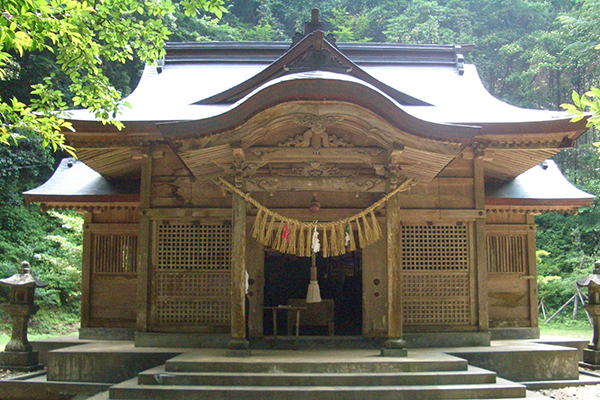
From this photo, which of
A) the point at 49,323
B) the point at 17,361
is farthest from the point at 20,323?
the point at 49,323

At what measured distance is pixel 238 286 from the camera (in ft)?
25.9

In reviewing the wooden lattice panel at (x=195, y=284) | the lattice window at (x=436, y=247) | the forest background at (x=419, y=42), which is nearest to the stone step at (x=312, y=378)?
the wooden lattice panel at (x=195, y=284)

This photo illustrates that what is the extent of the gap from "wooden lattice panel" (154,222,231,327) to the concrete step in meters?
2.54

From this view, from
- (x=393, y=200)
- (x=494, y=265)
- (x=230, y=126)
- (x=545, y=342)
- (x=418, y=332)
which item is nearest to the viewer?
(x=230, y=126)

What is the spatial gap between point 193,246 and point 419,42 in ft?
72.7

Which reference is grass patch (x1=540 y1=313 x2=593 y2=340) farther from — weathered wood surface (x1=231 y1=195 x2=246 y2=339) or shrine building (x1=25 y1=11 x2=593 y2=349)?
weathered wood surface (x1=231 y1=195 x2=246 y2=339)

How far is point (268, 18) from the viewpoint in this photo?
31.0 m

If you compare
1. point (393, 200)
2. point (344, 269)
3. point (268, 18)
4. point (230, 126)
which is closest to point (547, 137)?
point (393, 200)

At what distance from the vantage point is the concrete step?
6516 mm

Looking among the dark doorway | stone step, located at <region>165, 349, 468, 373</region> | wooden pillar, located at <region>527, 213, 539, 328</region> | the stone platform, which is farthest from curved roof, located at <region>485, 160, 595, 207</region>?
stone step, located at <region>165, 349, 468, 373</region>

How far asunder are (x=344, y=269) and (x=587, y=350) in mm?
5705

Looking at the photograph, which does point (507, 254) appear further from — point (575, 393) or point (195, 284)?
point (195, 284)

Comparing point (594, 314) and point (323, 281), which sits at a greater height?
point (323, 281)

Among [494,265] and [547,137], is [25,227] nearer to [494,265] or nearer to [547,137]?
[494,265]
